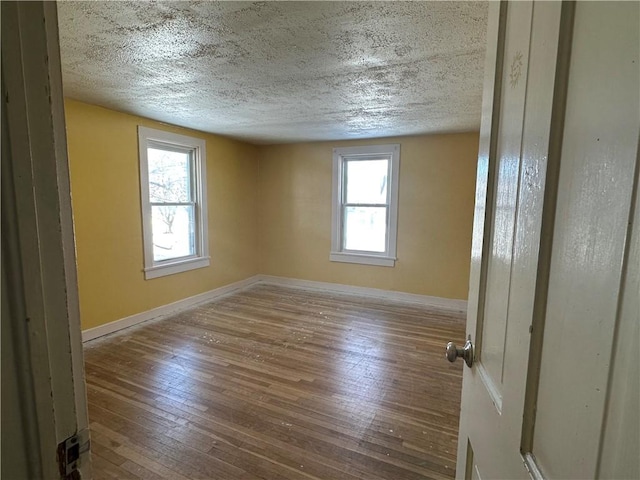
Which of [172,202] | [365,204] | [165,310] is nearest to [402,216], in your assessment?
[365,204]

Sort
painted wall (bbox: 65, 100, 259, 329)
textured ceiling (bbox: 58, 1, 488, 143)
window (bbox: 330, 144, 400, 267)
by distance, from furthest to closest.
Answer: window (bbox: 330, 144, 400, 267), painted wall (bbox: 65, 100, 259, 329), textured ceiling (bbox: 58, 1, 488, 143)

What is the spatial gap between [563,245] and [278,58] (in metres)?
1.97

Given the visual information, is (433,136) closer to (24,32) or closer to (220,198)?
(220,198)

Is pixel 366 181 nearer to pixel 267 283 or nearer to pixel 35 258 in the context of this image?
pixel 267 283

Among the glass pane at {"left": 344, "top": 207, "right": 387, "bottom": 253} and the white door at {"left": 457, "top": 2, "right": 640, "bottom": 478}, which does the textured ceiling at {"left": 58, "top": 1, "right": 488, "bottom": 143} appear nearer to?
the white door at {"left": 457, "top": 2, "right": 640, "bottom": 478}

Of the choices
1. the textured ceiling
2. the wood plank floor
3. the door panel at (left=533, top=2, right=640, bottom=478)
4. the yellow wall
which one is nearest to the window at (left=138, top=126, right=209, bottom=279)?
the yellow wall

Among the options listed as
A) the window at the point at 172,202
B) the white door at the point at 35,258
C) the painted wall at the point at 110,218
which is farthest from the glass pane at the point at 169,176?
the white door at the point at 35,258

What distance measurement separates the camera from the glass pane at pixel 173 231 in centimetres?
389

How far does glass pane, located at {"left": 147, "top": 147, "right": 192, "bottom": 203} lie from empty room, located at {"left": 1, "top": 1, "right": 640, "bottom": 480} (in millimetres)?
32

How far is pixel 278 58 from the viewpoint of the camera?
1987 millimetres

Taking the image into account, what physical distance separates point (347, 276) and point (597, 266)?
15.1 ft

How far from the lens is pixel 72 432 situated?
537 mm

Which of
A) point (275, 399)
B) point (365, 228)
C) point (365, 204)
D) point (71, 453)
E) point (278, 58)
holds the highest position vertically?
point (278, 58)

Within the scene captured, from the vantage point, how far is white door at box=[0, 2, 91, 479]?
1.39 ft
